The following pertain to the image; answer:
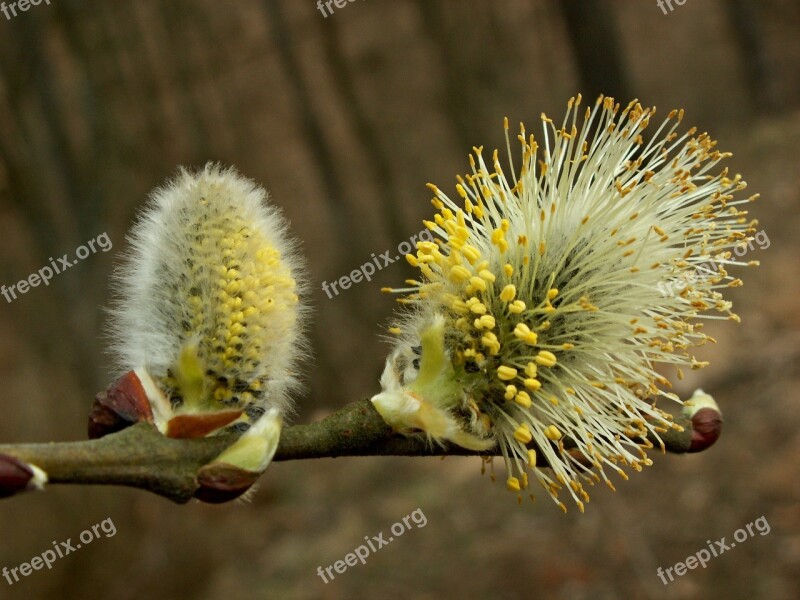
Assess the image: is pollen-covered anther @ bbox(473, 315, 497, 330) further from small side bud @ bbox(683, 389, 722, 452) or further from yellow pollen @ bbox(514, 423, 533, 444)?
small side bud @ bbox(683, 389, 722, 452)

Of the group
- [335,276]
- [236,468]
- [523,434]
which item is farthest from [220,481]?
[335,276]

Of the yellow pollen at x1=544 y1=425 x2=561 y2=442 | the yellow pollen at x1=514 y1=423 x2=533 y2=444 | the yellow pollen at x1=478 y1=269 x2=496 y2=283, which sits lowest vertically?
the yellow pollen at x1=544 y1=425 x2=561 y2=442

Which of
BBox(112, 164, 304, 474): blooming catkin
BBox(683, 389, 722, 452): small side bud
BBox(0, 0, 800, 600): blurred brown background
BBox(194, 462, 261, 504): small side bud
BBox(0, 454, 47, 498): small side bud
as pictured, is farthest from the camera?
BBox(0, 0, 800, 600): blurred brown background

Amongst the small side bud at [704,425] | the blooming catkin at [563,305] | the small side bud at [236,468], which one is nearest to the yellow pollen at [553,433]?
the blooming catkin at [563,305]

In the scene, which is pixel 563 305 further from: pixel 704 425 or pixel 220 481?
pixel 220 481

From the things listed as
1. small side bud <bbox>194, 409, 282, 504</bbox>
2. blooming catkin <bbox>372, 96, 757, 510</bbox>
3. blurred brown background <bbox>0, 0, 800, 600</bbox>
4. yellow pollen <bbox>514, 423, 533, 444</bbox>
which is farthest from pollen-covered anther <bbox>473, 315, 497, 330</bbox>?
blurred brown background <bbox>0, 0, 800, 600</bbox>

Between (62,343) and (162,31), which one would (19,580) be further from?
(162,31)
